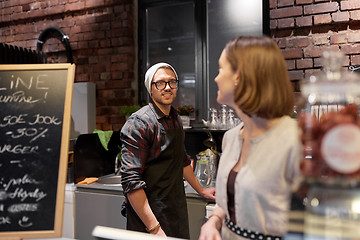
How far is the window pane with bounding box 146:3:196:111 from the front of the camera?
3.17 m

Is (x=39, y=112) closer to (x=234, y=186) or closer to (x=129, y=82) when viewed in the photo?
(x=234, y=186)

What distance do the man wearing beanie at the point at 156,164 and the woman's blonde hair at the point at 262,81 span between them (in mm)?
832

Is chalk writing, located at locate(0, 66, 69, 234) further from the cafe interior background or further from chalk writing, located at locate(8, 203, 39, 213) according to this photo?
the cafe interior background

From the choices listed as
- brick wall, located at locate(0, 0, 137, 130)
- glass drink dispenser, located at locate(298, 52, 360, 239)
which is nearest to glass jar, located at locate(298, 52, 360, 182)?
glass drink dispenser, located at locate(298, 52, 360, 239)

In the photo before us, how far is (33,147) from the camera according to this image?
102cm

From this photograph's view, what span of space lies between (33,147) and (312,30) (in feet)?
7.53

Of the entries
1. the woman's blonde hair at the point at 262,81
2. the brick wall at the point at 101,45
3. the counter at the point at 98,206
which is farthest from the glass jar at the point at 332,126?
the brick wall at the point at 101,45

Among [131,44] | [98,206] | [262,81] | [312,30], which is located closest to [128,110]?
[131,44]

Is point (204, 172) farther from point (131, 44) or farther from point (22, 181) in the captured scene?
point (131, 44)

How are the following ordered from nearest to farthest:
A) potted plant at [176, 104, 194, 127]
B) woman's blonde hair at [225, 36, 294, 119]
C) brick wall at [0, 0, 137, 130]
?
woman's blonde hair at [225, 36, 294, 119], potted plant at [176, 104, 194, 127], brick wall at [0, 0, 137, 130]

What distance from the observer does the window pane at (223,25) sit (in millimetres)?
2986

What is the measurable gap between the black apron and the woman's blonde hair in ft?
2.97

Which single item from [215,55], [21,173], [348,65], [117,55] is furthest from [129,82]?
[21,173]

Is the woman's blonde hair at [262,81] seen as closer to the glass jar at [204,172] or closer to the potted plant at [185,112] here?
the glass jar at [204,172]
